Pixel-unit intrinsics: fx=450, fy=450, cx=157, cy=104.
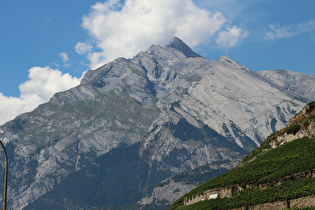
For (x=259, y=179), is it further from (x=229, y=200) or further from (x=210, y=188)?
(x=210, y=188)

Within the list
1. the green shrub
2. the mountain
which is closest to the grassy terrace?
the mountain

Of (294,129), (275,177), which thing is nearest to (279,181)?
(275,177)

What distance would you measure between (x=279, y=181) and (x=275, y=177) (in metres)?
1.63

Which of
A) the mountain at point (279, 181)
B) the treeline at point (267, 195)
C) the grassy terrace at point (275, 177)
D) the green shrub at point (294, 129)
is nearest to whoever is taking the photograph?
the treeline at point (267, 195)

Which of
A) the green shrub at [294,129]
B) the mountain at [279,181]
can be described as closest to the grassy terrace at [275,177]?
the mountain at [279,181]

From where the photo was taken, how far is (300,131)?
15250 centimetres

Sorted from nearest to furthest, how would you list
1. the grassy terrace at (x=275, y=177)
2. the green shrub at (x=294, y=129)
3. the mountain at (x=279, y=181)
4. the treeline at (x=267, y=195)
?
1. the treeline at (x=267, y=195)
2. the mountain at (x=279, y=181)
3. the grassy terrace at (x=275, y=177)
4. the green shrub at (x=294, y=129)

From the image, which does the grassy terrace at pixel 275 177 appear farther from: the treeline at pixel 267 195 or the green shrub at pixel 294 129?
the green shrub at pixel 294 129

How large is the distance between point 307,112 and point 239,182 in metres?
44.8

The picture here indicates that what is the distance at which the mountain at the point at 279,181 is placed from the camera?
109456 mm

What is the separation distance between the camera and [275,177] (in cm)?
12131

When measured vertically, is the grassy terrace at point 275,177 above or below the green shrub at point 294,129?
below

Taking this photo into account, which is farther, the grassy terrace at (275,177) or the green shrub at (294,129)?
the green shrub at (294,129)

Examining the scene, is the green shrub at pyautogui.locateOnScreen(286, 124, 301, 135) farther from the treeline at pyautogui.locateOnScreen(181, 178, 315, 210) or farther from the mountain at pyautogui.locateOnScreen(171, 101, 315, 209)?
the treeline at pyautogui.locateOnScreen(181, 178, 315, 210)
